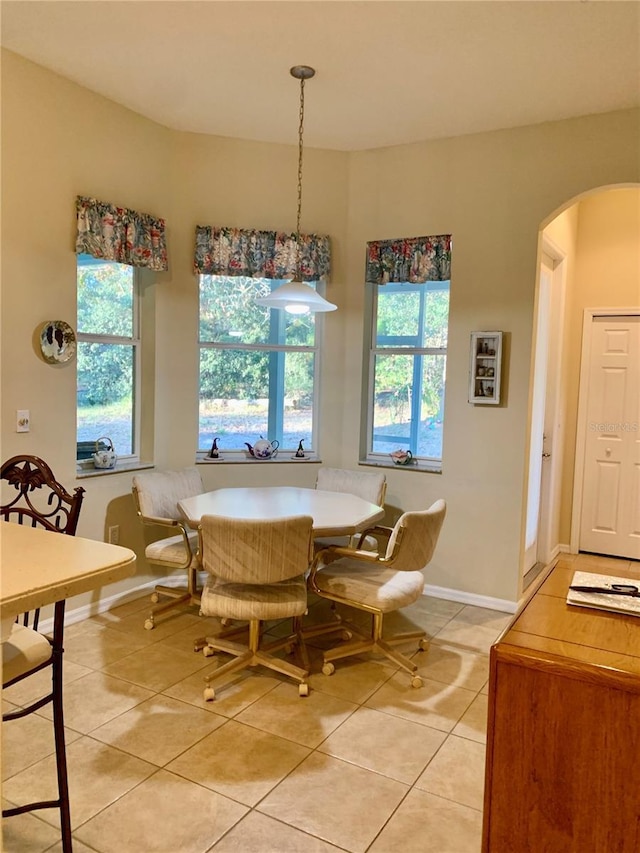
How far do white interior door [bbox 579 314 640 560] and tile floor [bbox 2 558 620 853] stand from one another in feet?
7.44

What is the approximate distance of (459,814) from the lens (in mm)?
2119

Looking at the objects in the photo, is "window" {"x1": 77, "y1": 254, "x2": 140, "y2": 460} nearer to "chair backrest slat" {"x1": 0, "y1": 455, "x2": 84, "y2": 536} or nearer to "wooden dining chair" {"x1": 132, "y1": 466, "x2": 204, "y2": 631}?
"wooden dining chair" {"x1": 132, "y1": 466, "x2": 204, "y2": 631}

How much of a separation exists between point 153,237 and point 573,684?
11.7ft

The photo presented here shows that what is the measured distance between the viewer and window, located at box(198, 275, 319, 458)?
446 centimetres

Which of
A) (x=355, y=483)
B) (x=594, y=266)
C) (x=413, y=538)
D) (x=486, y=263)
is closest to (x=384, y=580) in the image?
(x=413, y=538)

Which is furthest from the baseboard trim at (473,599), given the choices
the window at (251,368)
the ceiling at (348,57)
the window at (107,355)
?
the ceiling at (348,57)

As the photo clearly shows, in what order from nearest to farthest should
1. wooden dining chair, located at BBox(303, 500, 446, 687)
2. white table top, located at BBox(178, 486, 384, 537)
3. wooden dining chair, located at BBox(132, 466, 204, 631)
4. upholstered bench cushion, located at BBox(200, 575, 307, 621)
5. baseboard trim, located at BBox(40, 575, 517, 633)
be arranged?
upholstered bench cushion, located at BBox(200, 575, 307, 621) < wooden dining chair, located at BBox(303, 500, 446, 687) < white table top, located at BBox(178, 486, 384, 537) < wooden dining chair, located at BBox(132, 466, 204, 631) < baseboard trim, located at BBox(40, 575, 517, 633)

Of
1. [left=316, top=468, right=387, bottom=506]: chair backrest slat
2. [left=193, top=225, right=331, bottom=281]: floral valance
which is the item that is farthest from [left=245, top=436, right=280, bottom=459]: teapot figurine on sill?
[left=193, top=225, right=331, bottom=281]: floral valance

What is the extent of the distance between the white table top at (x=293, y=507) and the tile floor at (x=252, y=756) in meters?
0.73

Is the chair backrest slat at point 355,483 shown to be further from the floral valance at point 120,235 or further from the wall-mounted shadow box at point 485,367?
the floral valance at point 120,235

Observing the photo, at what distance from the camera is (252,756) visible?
2.40 m

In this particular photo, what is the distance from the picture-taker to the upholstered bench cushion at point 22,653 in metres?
1.61

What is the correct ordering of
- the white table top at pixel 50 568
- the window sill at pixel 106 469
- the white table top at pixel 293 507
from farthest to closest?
the window sill at pixel 106 469
the white table top at pixel 293 507
the white table top at pixel 50 568

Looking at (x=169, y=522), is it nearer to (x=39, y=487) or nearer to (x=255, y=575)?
(x=255, y=575)
